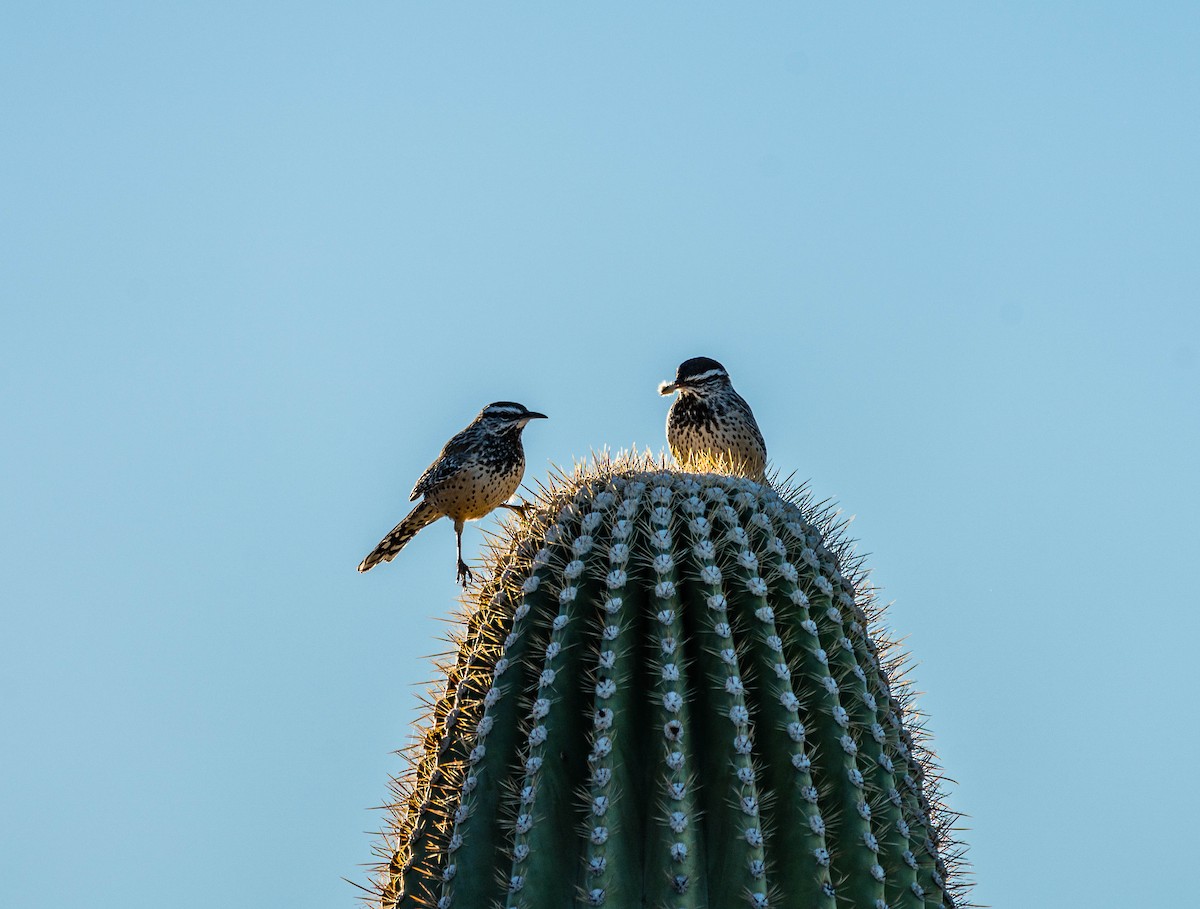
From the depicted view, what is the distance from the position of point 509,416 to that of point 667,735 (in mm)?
6077

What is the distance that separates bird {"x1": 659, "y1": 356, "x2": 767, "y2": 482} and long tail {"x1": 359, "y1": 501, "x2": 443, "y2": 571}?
170 cm

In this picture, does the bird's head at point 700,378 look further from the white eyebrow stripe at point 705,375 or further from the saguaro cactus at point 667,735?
the saguaro cactus at point 667,735

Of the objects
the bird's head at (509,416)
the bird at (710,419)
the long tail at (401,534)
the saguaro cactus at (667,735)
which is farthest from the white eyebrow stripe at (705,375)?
the saguaro cactus at (667,735)

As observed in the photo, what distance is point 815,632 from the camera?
4.99m

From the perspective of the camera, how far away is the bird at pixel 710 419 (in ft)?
33.2

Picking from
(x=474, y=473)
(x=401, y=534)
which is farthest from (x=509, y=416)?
(x=401, y=534)

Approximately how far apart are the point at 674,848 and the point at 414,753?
1.23 m

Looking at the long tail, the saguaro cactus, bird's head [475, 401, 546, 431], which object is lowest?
the saguaro cactus

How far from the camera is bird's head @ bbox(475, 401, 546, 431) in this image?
10523 millimetres

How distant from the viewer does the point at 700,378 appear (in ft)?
34.0

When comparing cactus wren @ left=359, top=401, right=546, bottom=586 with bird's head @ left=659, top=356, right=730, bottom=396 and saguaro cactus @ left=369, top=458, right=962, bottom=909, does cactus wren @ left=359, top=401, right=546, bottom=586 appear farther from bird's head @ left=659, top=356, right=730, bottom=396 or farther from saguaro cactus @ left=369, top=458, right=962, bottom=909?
saguaro cactus @ left=369, top=458, right=962, bottom=909

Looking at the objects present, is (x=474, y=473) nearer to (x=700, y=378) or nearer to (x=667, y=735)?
(x=700, y=378)

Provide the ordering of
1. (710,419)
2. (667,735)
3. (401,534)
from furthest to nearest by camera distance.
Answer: (401,534) < (710,419) < (667,735)

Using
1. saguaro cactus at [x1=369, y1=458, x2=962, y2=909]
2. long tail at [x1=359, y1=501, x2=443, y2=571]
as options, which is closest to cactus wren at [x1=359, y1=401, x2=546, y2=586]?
long tail at [x1=359, y1=501, x2=443, y2=571]
